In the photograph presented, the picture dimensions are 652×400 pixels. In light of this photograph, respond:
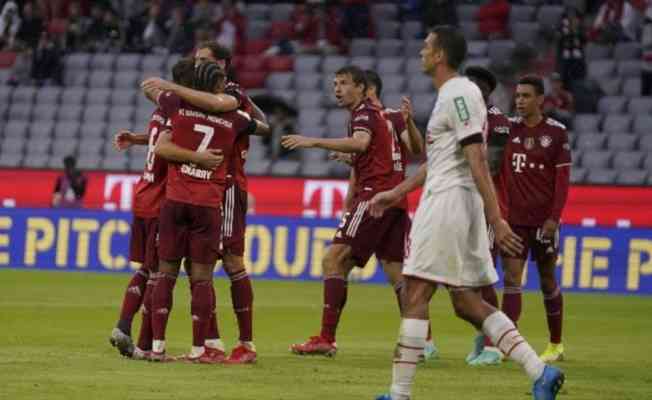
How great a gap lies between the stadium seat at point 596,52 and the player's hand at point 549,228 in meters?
15.2

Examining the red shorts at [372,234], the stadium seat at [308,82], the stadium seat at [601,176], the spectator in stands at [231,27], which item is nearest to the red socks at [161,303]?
the red shorts at [372,234]

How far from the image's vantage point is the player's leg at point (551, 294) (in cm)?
1248

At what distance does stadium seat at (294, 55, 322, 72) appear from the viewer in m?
28.8

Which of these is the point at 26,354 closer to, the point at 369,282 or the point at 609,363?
the point at 609,363

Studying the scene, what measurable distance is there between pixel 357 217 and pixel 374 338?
2.23 m

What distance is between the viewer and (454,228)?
8.65m

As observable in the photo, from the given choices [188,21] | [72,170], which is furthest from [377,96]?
[188,21]


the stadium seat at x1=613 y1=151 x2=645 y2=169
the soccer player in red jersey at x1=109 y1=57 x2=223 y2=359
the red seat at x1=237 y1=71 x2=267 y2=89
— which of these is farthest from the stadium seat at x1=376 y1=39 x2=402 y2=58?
the soccer player in red jersey at x1=109 y1=57 x2=223 y2=359

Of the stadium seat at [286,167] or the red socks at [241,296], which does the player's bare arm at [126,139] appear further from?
the stadium seat at [286,167]

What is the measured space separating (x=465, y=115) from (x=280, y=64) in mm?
20576

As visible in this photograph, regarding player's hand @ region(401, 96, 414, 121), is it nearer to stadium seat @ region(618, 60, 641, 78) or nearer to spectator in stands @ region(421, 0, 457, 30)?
stadium seat @ region(618, 60, 641, 78)

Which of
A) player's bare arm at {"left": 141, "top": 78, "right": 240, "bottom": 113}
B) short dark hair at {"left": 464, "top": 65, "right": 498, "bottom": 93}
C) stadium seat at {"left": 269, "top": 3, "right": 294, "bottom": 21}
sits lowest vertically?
player's bare arm at {"left": 141, "top": 78, "right": 240, "bottom": 113}

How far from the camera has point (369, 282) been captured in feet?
74.0

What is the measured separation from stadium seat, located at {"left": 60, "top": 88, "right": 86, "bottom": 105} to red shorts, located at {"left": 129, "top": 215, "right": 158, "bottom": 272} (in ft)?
59.2
